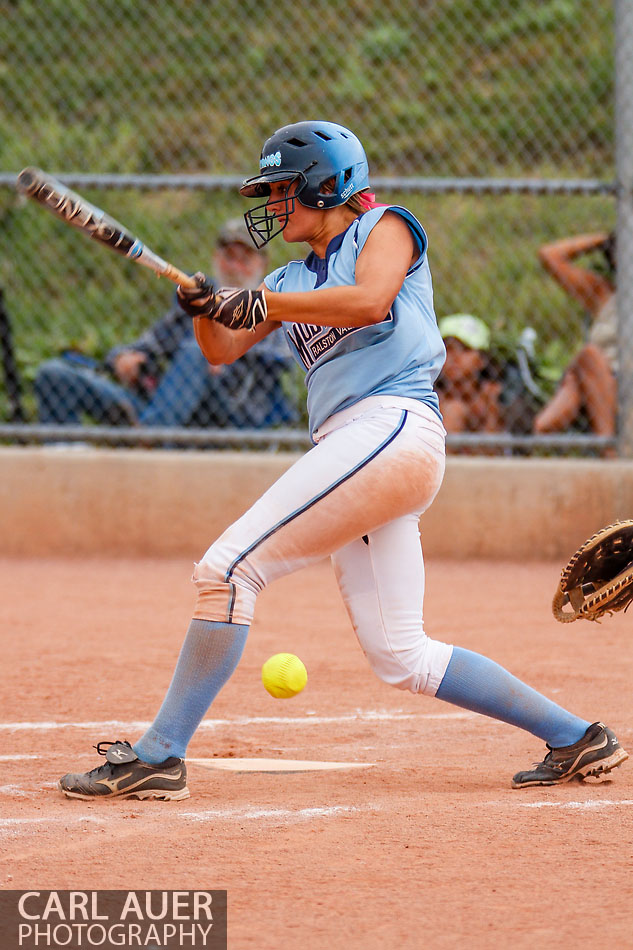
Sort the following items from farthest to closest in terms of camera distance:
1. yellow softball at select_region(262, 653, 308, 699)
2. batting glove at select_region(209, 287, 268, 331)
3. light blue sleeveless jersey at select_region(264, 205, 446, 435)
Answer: yellow softball at select_region(262, 653, 308, 699) < light blue sleeveless jersey at select_region(264, 205, 446, 435) < batting glove at select_region(209, 287, 268, 331)

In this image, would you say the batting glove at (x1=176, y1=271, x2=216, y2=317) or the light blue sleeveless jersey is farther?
the light blue sleeveless jersey

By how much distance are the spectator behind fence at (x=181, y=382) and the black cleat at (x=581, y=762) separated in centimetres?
433

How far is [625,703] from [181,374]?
3.98 m

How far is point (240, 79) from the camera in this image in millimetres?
13539

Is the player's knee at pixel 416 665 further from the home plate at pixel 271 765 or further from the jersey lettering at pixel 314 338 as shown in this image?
the jersey lettering at pixel 314 338

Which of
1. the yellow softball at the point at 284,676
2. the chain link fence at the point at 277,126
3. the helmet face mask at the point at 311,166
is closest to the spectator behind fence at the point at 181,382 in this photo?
A: the chain link fence at the point at 277,126

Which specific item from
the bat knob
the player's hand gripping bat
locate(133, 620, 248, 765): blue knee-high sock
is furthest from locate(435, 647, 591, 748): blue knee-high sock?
the bat knob

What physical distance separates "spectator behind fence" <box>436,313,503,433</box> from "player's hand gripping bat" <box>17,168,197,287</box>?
442 cm

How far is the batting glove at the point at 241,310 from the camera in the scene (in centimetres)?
305

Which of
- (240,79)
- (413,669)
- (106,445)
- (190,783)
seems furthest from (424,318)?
(240,79)

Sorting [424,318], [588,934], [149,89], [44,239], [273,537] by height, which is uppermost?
[149,89]

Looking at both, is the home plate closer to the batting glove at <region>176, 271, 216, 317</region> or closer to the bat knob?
A: the batting glove at <region>176, 271, 216, 317</region>

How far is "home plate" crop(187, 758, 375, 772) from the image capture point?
358 centimetres

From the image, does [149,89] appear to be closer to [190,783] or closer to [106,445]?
[106,445]
